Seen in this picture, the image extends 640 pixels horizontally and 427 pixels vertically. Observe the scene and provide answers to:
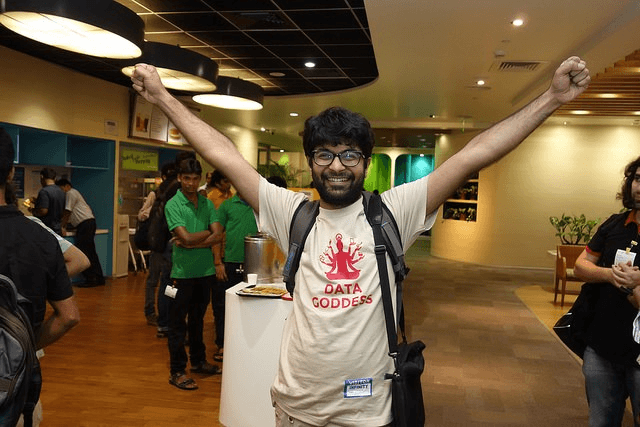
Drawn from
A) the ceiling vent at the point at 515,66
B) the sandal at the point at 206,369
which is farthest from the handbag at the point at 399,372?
the ceiling vent at the point at 515,66

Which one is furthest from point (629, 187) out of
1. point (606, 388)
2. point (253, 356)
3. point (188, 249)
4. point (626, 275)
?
point (188, 249)

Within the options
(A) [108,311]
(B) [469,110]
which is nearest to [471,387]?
(A) [108,311]

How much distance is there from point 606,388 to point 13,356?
7.37ft

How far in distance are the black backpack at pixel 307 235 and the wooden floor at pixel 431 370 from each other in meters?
2.48

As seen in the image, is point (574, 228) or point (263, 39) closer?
point (263, 39)

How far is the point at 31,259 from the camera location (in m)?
1.78

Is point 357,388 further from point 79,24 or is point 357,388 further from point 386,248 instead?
point 79,24

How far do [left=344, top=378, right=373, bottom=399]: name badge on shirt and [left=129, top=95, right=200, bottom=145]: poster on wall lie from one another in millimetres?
8830

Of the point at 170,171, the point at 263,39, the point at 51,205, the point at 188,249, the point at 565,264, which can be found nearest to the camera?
the point at 188,249

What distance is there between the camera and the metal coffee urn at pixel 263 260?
414 cm

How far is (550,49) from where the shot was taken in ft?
20.5

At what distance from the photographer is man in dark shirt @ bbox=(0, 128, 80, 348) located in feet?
5.74

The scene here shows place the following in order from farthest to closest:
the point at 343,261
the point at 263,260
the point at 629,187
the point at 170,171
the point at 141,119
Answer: the point at 141,119 → the point at 170,171 → the point at 263,260 → the point at 629,187 → the point at 343,261

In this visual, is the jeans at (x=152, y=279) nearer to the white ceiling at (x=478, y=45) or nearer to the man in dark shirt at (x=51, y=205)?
the man in dark shirt at (x=51, y=205)
